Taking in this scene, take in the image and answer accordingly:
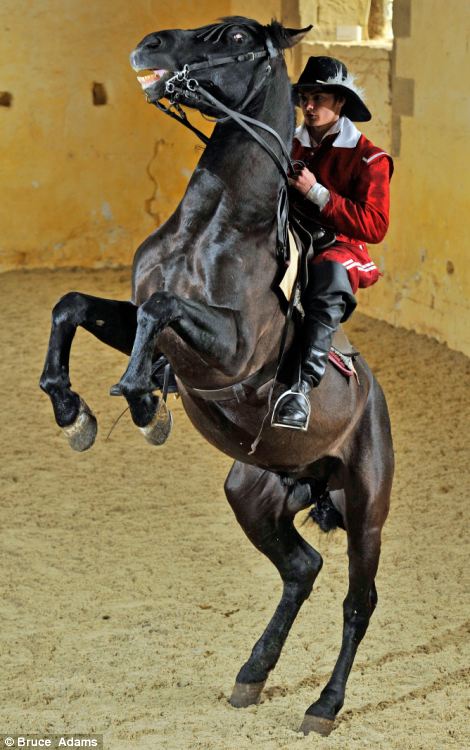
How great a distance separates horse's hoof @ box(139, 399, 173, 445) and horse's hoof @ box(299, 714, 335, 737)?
142cm

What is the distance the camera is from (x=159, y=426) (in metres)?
3.72

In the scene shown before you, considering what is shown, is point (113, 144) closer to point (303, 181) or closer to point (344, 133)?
point (344, 133)

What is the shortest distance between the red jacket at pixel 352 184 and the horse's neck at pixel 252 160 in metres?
0.29

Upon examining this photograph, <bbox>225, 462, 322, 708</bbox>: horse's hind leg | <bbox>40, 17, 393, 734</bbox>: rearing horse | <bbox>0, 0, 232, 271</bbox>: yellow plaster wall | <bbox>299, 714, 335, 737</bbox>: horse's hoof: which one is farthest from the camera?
<bbox>0, 0, 232, 271</bbox>: yellow plaster wall

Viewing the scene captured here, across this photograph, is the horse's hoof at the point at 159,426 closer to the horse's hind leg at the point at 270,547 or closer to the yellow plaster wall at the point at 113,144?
the horse's hind leg at the point at 270,547

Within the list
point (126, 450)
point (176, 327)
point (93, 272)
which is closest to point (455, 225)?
point (126, 450)

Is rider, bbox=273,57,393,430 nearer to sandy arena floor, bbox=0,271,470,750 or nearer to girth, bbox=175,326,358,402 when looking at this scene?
girth, bbox=175,326,358,402

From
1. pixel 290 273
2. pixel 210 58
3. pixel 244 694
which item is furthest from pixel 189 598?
pixel 210 58

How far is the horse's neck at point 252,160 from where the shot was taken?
3811 mm

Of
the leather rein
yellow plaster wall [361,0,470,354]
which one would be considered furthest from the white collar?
yellow plaster wall [361,0,470,354]

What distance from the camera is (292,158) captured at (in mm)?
4270

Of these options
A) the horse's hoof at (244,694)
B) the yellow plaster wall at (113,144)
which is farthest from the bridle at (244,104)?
the yellow plaster wall at (113,144)

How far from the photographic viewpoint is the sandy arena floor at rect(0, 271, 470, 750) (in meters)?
4.49

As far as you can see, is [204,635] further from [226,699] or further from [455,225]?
[455,225]
